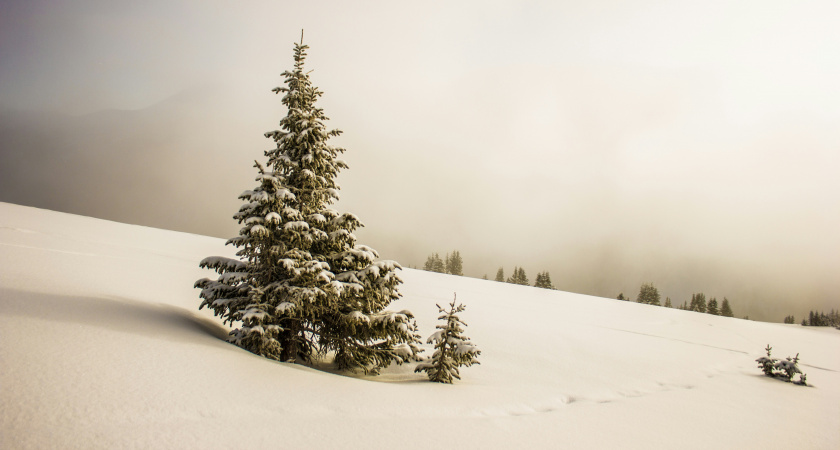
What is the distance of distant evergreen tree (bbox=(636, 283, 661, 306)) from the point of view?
218 ft

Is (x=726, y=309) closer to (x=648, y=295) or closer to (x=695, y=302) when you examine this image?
(x=695, y=302)

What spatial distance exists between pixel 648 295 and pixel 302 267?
7610 centimetres

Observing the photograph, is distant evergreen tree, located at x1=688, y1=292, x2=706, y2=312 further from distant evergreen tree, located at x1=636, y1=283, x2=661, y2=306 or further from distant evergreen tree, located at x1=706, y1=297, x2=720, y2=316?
distant evergreen tree, located at x1=636, y1=283, x2=661, y2=306

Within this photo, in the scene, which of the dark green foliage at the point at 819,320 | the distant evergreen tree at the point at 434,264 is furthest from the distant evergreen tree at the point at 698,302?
the distant evergreen tree at the point at 434,264

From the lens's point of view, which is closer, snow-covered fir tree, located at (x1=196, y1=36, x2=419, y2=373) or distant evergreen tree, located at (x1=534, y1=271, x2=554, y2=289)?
snow-covered fir tree, located at (x1=196, y1=36, x2=419, y2=373)

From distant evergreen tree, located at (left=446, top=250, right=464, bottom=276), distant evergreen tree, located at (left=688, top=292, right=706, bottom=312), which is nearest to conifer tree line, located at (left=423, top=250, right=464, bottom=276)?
distant evergreen tree, located at (left=446, top=250, right=464, bottom=276)

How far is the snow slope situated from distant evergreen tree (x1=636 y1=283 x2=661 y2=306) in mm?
58331

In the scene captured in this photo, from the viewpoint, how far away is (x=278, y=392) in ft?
17.5

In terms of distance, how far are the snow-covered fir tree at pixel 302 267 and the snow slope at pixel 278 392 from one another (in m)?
1.01

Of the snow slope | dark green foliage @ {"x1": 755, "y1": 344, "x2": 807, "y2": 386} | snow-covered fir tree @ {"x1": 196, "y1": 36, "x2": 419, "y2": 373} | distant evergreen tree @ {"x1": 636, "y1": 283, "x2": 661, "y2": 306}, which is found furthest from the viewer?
distant evergreen tree @ {"x1": 636, "y1": 283, "x2": 661, "y2": 306}

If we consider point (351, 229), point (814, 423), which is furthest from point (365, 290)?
point (814, 423)

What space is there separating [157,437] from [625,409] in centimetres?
857

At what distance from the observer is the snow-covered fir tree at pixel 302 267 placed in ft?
27.4

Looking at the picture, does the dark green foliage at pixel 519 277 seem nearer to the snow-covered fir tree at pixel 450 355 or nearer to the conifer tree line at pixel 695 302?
the conifer tree line at pixel 695 302
